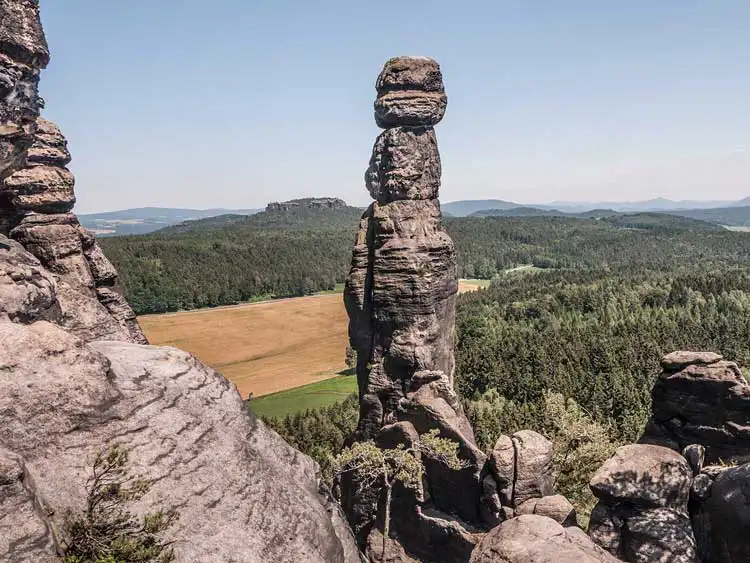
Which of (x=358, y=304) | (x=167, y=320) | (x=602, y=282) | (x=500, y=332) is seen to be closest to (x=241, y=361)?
(x=167, y=320)

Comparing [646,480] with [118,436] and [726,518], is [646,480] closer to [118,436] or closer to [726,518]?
[726,518]

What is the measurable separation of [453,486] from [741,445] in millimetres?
12720

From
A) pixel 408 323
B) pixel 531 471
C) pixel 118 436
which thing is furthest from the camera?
pixel 408 323

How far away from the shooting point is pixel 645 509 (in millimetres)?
17312

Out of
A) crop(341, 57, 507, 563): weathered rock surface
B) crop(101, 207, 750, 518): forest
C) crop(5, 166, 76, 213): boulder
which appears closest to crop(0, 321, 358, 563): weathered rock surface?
crop(5, 166, 76, 213): boulder

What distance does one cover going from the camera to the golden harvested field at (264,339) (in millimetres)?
105500

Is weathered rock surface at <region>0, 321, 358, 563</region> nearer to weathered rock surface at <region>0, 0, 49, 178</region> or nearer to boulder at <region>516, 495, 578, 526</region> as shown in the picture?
weathered rock surface at <region>0, 0, 49, 178</region>

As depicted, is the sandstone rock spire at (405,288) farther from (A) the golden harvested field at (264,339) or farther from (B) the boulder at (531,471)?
(A) the golden harvested field at (264,339)

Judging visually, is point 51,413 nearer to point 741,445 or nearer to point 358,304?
point 358,304

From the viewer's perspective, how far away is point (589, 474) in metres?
30.2

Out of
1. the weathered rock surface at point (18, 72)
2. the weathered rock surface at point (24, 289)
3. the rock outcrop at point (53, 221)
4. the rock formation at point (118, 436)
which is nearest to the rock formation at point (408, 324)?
the rock formation at point (118, 436)

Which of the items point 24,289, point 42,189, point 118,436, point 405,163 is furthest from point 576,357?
point 24,289

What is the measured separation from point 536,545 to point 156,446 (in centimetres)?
950

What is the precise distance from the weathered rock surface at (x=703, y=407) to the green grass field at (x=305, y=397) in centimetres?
6117
